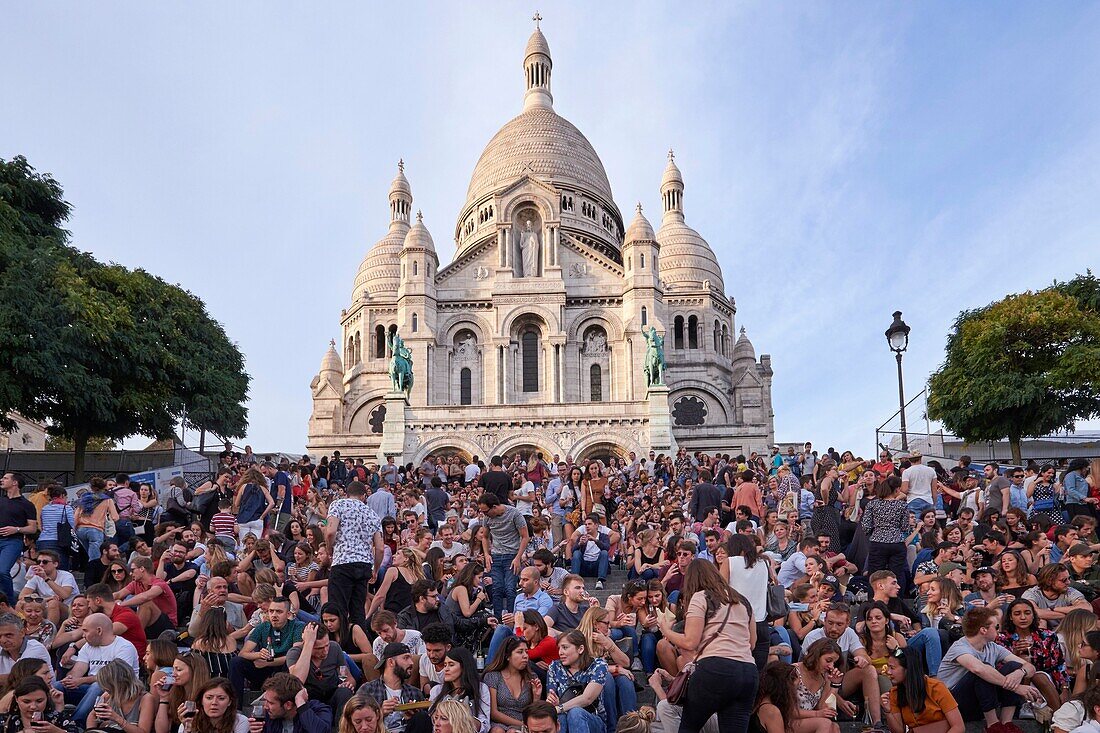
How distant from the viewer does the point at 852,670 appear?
28.0ft

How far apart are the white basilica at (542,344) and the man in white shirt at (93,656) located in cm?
2653

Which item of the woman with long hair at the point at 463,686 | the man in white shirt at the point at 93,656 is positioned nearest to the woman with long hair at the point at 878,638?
the woman with long hair at the point at 463,686

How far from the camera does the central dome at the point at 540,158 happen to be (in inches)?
2261

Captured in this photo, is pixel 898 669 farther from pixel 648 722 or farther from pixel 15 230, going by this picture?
pixel 15 230

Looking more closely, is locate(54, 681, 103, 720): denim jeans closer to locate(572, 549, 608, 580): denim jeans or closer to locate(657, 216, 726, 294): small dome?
locate(572, 549, 608, 580): denim jeans

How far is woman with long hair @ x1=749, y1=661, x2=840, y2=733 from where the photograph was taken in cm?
746

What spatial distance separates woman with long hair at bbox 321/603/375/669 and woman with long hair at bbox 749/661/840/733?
356 cm

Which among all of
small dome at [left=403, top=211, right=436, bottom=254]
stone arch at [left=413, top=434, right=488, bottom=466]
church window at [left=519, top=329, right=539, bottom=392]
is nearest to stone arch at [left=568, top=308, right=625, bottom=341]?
church window at [left=519, top=329, right=539, bottom=392]

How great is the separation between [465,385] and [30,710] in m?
38.0

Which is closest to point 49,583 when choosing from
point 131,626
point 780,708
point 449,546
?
point 131,626

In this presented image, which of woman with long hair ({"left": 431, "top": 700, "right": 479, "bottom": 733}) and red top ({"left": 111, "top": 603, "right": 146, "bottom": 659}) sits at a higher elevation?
red top ({"left": 111, "top": 603, "right": 146, "bottom": 659})

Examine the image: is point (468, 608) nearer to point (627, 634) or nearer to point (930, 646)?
point (627, 634)

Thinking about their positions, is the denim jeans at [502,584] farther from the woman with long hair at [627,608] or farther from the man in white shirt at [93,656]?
the man in white shirt at [93,656]

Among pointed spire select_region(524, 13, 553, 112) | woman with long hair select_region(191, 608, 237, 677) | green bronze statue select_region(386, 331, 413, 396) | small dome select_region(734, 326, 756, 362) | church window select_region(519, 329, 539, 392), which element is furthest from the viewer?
pointed spire select_region(524, 13, 553, 112)
